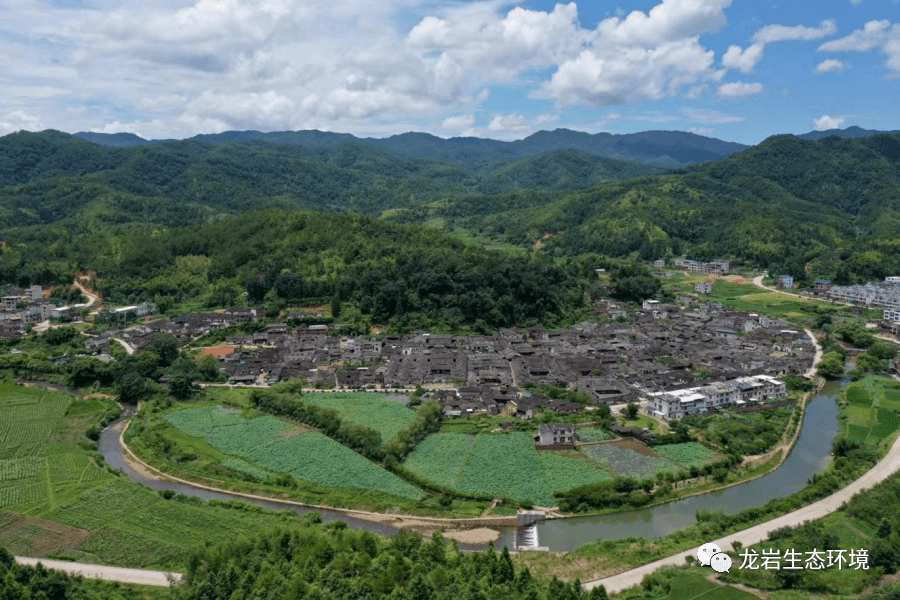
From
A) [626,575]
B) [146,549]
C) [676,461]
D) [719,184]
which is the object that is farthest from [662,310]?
[719,184]

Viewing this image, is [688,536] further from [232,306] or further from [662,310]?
[232,306]

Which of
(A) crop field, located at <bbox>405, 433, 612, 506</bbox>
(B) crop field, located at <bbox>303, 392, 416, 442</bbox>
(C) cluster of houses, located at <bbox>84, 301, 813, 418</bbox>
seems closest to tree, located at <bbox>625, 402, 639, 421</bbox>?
(C) cluster of houses, located at <bbox>84, 301, 813, 418</bbox>

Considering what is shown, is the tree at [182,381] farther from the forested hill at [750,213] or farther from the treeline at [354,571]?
the forested hill at [750,213]

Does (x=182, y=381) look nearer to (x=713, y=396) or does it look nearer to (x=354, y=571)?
(x=354, y=571)

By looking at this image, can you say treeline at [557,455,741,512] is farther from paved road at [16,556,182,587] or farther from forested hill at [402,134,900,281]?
forested hill at [402,134,900,281]

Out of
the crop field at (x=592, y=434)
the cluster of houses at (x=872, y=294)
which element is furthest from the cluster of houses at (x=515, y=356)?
the cluster of houses at (x=872, y=294)
